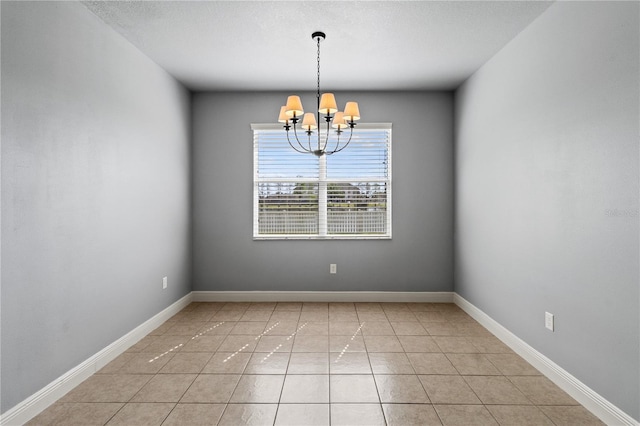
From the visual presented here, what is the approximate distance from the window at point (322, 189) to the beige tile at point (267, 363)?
5.97ft

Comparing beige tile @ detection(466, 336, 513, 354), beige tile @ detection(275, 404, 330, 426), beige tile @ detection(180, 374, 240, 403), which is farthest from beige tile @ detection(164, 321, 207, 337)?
beige tile @ detection(466, 336, 513, 354)

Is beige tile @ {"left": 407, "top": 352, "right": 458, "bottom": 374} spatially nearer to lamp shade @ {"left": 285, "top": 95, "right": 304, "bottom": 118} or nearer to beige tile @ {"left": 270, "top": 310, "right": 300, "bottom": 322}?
beige tile @ {"left": 270, "top": 310, "right": 300, "bottom": 322}

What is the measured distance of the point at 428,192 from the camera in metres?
4.39

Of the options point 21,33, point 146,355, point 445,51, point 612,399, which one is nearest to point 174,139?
point 21,33

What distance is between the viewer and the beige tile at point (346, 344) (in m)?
2.94

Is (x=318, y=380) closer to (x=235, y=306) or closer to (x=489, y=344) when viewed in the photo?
(x=489, y=344)

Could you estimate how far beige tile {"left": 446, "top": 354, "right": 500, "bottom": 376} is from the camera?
Result: 253cm

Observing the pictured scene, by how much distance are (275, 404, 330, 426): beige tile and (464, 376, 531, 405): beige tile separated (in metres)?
0.99

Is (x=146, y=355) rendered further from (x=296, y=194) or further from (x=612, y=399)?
(x=612, y=399)

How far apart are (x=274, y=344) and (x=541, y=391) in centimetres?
199

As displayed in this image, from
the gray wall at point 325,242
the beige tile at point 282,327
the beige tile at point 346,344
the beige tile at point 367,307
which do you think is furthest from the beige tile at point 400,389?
the gray wall at point 325,242

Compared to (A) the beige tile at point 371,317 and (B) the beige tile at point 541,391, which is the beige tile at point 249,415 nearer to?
(B) the beige tile at point 541,391

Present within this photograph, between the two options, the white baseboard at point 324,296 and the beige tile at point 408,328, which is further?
the white baseboard at point 324,296

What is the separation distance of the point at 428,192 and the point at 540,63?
200 cm
